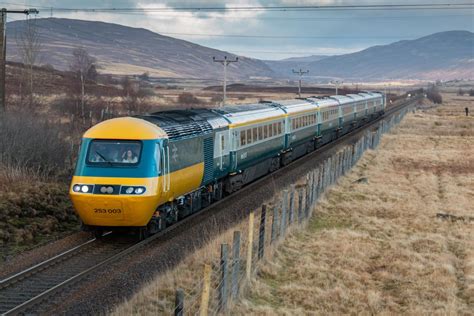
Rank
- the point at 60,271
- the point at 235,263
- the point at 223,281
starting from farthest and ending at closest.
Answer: the point at 60,271 < the point at 235,263 < the point at 223,281

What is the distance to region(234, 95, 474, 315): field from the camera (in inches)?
523

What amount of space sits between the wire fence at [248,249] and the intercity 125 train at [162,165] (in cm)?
202

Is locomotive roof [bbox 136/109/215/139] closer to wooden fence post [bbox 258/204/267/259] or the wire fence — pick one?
the wire fence

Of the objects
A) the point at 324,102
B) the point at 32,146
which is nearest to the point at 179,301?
the point at 32,146

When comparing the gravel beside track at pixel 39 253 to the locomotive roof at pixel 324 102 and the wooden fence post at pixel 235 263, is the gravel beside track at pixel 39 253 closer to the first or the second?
the wooden fence post at pixel 235 263

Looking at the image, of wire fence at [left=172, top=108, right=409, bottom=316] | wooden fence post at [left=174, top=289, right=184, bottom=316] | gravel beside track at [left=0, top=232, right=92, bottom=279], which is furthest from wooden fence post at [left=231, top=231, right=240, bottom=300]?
gravel beside track at [left=0, top=232, right=92, bottom=279]

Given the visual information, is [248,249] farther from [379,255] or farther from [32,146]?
[32,146]

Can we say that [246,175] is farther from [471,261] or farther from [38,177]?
[471,261]

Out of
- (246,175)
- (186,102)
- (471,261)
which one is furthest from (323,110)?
(186,102)

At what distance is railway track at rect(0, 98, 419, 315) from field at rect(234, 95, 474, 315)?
12.6 ft

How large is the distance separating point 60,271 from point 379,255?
8.07 meters

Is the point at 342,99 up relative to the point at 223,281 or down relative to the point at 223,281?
up

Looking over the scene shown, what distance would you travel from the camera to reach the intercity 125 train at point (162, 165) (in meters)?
16.5

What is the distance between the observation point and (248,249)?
46.0 feet
